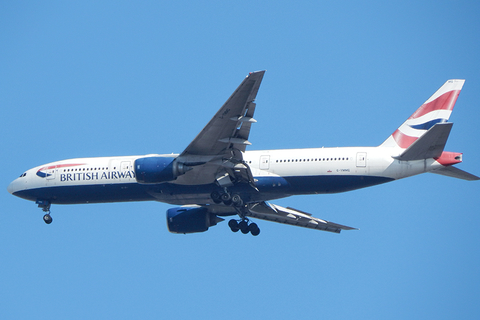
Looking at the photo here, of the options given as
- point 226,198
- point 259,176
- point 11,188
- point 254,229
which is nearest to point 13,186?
point 11,188

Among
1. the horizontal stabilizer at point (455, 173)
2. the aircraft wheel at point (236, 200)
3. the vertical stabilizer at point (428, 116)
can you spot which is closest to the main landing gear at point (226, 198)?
the aircraft wheel at point (236, 200)

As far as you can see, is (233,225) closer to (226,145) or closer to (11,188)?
(226,145)

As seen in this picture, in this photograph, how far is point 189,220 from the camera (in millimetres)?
36469

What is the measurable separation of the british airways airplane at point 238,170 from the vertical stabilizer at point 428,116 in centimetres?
5

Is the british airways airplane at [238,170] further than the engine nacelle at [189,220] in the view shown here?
No

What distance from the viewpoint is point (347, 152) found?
104ft

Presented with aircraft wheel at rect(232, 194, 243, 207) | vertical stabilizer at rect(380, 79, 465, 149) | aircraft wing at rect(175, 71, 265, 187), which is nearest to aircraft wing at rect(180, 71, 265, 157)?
aircraft wing at rect(175, 71, 265, 187)

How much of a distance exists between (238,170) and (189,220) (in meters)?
6.38

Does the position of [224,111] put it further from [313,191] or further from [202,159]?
[313,191]

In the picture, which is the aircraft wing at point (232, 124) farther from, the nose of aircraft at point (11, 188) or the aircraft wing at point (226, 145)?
the nose of aircraft at point (11, 188)

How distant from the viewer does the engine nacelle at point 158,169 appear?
100 ft

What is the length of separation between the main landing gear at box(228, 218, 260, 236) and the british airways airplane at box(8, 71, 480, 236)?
0.05 metres

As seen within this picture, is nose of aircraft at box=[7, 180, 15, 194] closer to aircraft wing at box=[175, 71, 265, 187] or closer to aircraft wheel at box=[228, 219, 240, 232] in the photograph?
aircraft wing at box=[175, 71, 265, 187]

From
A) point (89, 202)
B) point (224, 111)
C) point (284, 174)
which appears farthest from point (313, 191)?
point (89, 202)
